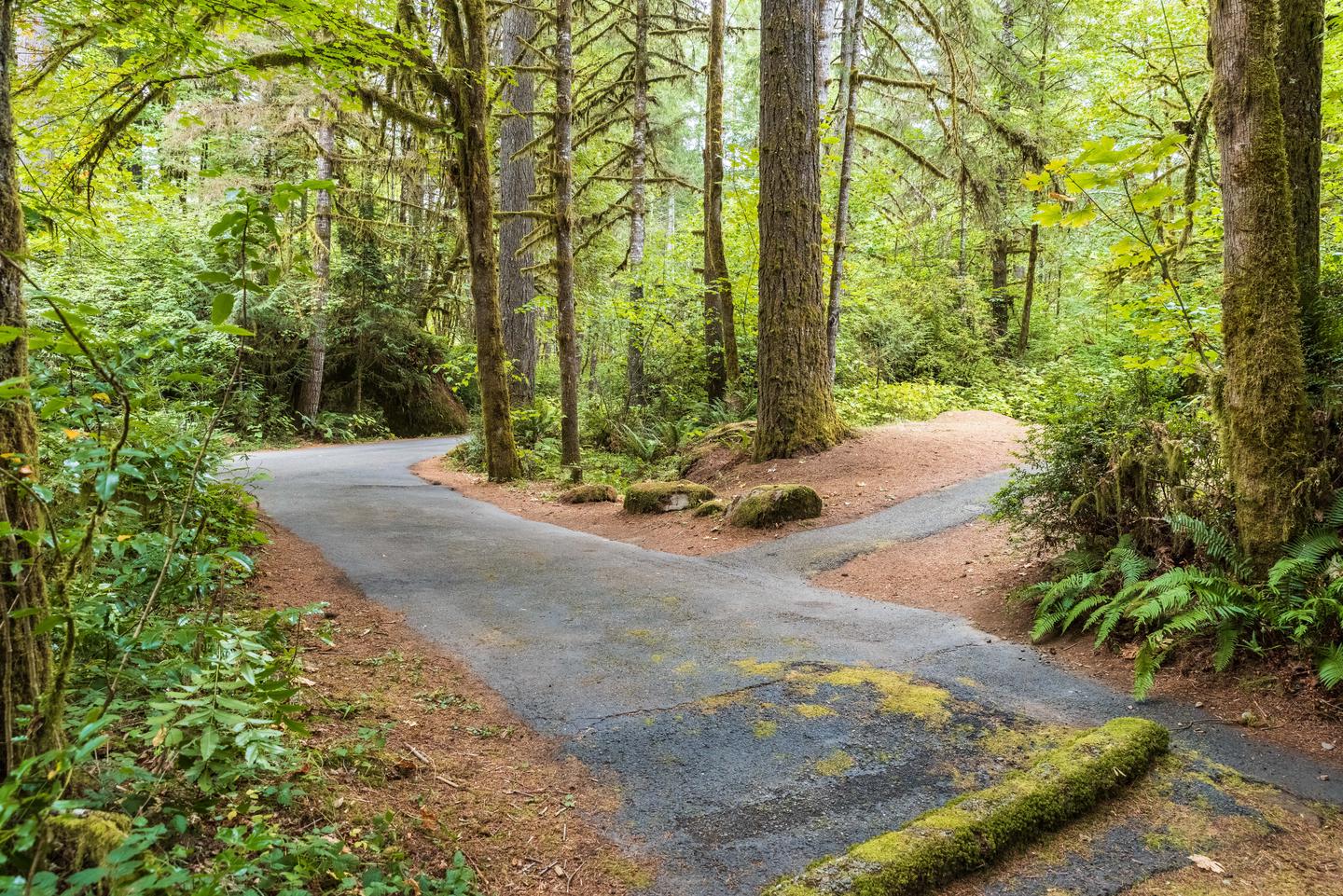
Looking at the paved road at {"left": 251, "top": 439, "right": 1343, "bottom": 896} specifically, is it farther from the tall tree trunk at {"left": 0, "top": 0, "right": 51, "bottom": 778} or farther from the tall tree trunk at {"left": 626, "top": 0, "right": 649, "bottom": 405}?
the tall tree trunk at {"left": 626, "top": 0, "right": 649, "bottom": 405}

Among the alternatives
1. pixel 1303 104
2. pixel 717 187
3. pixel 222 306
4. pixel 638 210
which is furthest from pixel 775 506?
pixel 638 210

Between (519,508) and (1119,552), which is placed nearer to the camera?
(1119,552)

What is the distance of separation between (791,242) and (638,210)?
7875 millimetres

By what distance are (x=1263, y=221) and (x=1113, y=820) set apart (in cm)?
382

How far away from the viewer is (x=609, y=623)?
5.91 meters

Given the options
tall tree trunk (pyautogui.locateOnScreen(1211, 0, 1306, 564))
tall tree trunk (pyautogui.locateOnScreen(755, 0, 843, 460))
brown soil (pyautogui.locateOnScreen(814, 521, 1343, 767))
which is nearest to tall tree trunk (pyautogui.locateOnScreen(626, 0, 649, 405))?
tall tree trunk (pyautogui.locateOnScreen(755, 0, 843, 460))

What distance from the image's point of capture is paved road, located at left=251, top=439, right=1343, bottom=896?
334 cm

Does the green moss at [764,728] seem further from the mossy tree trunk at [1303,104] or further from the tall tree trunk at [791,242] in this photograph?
the tall tree trunk at [791,242]

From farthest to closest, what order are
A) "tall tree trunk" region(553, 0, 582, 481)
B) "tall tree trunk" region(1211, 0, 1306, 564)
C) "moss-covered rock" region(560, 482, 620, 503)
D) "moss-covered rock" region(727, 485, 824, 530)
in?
"tall tree trunk" region(553, 0, 582, 481), "moss-covered rock" region(560, 482, 620, 503), "moss-covered rock" region(727, 485, 824, 530), "tall tree trunk" region(1211, 0, 1306, 564)

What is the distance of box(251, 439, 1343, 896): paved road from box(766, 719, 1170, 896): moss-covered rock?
0.82 ft

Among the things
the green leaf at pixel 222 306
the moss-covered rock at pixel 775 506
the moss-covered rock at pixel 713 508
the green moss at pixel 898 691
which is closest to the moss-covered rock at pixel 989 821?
the green moss at pixel 898 691

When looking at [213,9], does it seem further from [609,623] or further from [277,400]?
[277,400]

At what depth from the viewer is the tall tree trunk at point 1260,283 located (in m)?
4.55

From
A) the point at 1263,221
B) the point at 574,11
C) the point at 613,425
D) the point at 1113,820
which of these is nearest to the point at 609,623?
the point at 1113,820
